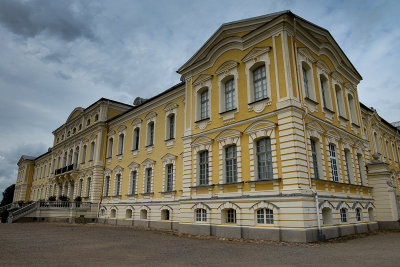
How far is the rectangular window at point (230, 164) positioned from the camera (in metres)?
15.0

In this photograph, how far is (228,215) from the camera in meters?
14.9

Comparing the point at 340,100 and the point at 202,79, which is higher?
the point at 202,79

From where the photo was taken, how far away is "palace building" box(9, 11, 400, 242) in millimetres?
12922

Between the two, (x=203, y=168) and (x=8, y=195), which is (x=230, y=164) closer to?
(x=203, y=168)

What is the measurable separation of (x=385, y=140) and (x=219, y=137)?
22011 mm

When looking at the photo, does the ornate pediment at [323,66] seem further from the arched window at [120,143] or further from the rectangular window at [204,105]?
the arched window at [120,143]

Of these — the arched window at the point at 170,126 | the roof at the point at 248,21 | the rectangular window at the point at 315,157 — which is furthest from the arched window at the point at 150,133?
the rectangular window at the point at 315,157

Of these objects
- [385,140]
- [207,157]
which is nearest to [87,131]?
[207,157]

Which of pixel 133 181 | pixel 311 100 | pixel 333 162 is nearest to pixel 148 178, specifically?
pixel 133 181

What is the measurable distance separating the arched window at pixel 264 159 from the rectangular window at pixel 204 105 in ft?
15.0

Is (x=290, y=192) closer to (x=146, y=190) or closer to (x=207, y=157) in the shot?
(x=207, y=157)

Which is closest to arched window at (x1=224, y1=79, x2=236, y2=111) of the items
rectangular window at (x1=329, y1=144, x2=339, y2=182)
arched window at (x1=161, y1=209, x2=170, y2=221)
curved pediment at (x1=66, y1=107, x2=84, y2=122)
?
rectangular window at (x1=329, y1=144, x2=339, y2=182)

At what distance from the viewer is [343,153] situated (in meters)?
16.3

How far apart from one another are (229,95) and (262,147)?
4048 millimetres
